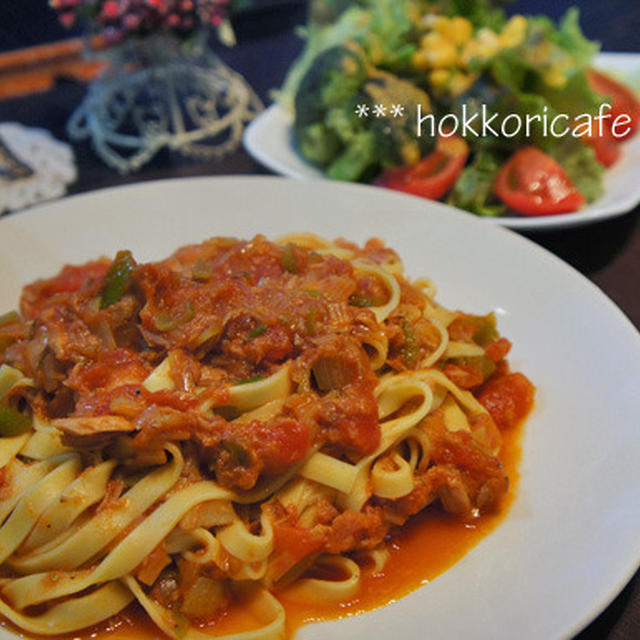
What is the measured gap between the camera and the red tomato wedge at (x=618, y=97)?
697 centimetres

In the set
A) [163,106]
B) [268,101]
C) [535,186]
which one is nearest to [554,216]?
[535,186]

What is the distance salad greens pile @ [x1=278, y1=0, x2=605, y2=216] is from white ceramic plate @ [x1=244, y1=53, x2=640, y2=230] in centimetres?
14

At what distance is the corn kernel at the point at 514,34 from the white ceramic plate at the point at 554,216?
140cm

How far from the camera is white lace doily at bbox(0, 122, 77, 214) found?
21.1ft

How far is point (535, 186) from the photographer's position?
5.84m

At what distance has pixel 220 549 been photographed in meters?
3.01

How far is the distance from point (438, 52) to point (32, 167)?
3.97 meters

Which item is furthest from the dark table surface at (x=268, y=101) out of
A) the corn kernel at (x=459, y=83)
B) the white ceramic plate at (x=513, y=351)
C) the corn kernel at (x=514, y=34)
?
the corn kernel at (x=514, y=34)

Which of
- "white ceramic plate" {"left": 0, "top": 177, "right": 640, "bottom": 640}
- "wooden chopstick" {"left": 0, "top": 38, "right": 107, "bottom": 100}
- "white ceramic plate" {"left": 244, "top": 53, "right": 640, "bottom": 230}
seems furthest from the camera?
"wooden chopstick" {"left": 0, "top": 38, "right": 107, "bottom": 100}

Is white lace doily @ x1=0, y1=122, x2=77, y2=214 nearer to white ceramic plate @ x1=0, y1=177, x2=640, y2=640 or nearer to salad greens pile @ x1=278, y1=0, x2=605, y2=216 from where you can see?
white ceramic plate @ x1=0, y1=177, x2=640, y2=640

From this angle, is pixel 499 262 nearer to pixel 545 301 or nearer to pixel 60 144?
pixel 545 301

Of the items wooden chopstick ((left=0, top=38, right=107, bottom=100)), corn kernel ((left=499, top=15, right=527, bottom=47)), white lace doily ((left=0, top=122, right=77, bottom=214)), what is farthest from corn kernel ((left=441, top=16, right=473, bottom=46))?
wooden chopstick ((left=0, top=38, right=107, bottom=100))

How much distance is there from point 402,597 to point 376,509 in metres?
0.41

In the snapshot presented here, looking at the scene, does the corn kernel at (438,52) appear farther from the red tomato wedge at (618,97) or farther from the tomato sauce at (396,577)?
the tomato sauce at (396,577)
